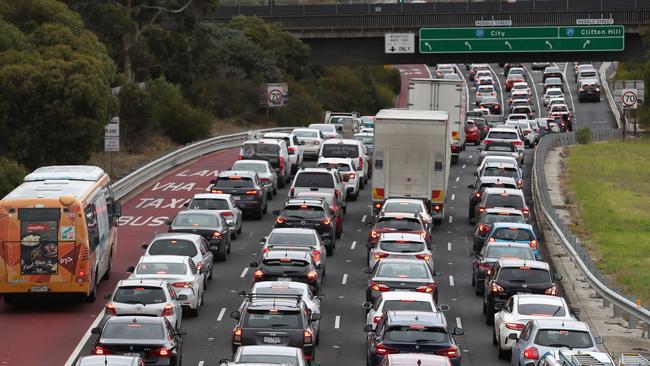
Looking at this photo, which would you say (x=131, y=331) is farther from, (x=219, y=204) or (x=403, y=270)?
(x=219, y=204)

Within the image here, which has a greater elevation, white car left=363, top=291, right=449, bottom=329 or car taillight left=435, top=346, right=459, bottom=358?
white car left=363, top=291, right=449, bottom=329

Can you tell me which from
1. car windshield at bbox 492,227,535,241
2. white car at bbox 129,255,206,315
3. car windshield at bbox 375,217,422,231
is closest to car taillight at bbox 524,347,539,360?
white car at bbox 129,255,206,315

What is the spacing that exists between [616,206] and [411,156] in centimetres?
1391

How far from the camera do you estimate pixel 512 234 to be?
40.6 m

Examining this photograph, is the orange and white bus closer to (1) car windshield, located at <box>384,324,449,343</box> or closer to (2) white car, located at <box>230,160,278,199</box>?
(1) car windshield, located at <box>384,324,449,343</box>

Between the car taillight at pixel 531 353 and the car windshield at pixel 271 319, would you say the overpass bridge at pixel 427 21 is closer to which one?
the car windshield at pixel 271 319

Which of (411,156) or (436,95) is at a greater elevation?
(436,95)

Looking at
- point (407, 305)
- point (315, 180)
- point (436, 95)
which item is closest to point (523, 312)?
point (407, 305)

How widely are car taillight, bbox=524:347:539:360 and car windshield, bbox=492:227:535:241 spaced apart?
44.5 feet

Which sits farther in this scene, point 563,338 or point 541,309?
point 541,309

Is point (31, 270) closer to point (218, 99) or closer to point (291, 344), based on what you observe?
point (291, 344)

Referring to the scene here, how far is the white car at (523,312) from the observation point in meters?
29.8

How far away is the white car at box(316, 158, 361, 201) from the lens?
55.5 metres

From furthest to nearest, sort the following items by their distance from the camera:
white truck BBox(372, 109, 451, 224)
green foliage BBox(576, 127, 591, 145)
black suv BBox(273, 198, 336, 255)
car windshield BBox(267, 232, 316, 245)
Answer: green foliage BBox(576, 127, 591, 145), white truck BBox(372, 109, 451, 224), black suv BBox(273, 198, 336, 255), car windshield BBox(267, 232, 316, 245)
